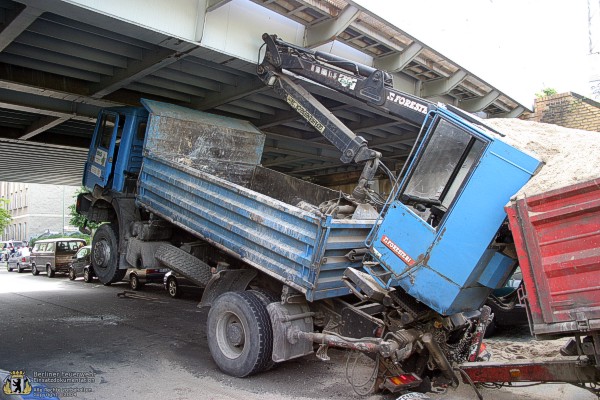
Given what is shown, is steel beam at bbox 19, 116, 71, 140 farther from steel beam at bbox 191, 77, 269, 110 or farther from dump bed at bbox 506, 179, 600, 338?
dump bed at bbox 506, 179, 600, 338

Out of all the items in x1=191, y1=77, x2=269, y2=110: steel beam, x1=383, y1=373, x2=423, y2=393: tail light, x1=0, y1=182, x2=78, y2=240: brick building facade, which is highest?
x1=191, y1=77, x2=269, y2=110: steel beam

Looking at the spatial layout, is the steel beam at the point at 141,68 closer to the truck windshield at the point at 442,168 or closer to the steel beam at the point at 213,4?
the steel beam at the point at 213,4

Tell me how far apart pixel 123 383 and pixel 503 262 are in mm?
4265

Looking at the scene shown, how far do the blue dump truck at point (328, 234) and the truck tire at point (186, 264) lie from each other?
0.02m

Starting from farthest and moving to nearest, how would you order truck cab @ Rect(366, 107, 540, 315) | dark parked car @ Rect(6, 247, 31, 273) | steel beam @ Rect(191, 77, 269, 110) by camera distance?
1. dark parked car @ Rect(6, 247, 31, 273)
2. steel beam @ Rect(191, 77, 269, 110)
3. truck cab @ Rect(366, 107, 540, 315)

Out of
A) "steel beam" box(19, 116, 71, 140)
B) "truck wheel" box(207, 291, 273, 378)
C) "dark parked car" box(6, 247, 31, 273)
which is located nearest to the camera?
"truck wheel" box(207, 291, 273, 378)

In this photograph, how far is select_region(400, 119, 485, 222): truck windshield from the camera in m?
4.27

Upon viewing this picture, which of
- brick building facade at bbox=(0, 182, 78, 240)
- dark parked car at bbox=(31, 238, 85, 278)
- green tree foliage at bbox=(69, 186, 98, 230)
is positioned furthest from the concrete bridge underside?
brick building facade at bbox=(0, 182, 78, 240)

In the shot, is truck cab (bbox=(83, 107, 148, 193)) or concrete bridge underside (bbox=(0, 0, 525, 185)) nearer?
concrete bridge underside (bbox=(0, 0, 525, 185))

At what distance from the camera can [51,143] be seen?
44.6 feet

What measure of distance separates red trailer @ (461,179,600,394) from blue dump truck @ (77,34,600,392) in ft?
1.49

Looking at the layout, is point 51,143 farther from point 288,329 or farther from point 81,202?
point 288,329

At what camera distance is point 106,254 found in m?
Answer: 8.54

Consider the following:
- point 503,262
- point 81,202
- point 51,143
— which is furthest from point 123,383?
point 51,143
